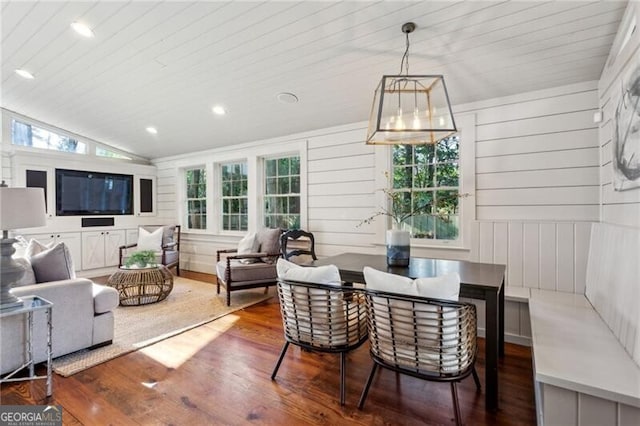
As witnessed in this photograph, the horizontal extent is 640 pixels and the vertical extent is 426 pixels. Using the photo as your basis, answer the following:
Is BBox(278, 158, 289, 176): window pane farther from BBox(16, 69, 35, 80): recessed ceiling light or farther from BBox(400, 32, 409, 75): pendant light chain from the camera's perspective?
BBox(16, 69, 35, 80): recessed ceiling light

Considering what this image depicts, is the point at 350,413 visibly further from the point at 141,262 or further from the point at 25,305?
the point at 141,262

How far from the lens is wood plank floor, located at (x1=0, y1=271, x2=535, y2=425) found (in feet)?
5.92

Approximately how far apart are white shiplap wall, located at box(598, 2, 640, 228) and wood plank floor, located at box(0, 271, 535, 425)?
1.28 metres

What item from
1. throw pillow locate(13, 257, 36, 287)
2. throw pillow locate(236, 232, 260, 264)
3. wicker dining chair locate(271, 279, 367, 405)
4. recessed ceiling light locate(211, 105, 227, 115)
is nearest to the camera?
wicker dining chair locate(271, 279, 367, 405)

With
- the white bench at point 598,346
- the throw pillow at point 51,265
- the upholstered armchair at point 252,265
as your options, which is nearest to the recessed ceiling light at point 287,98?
the upholstered armchair at point 252,265

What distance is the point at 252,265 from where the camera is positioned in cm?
412

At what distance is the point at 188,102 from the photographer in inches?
163

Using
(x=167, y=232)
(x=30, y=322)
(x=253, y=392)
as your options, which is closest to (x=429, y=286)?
(x=253, y=392)

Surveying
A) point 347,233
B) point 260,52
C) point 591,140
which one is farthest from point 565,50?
point 347,233

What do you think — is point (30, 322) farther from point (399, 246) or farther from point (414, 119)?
point (414, 119)

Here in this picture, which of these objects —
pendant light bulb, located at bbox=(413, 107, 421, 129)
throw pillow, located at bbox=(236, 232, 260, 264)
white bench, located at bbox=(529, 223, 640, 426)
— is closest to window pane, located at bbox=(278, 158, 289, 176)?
throw pillow, located at bbox=(236, 232, 260, 264)

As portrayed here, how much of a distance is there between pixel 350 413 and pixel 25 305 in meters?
2.18

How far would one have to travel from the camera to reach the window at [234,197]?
5504 millimetres

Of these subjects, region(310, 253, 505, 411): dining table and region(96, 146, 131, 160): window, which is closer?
region(310, 253, 505, 411): dining table
